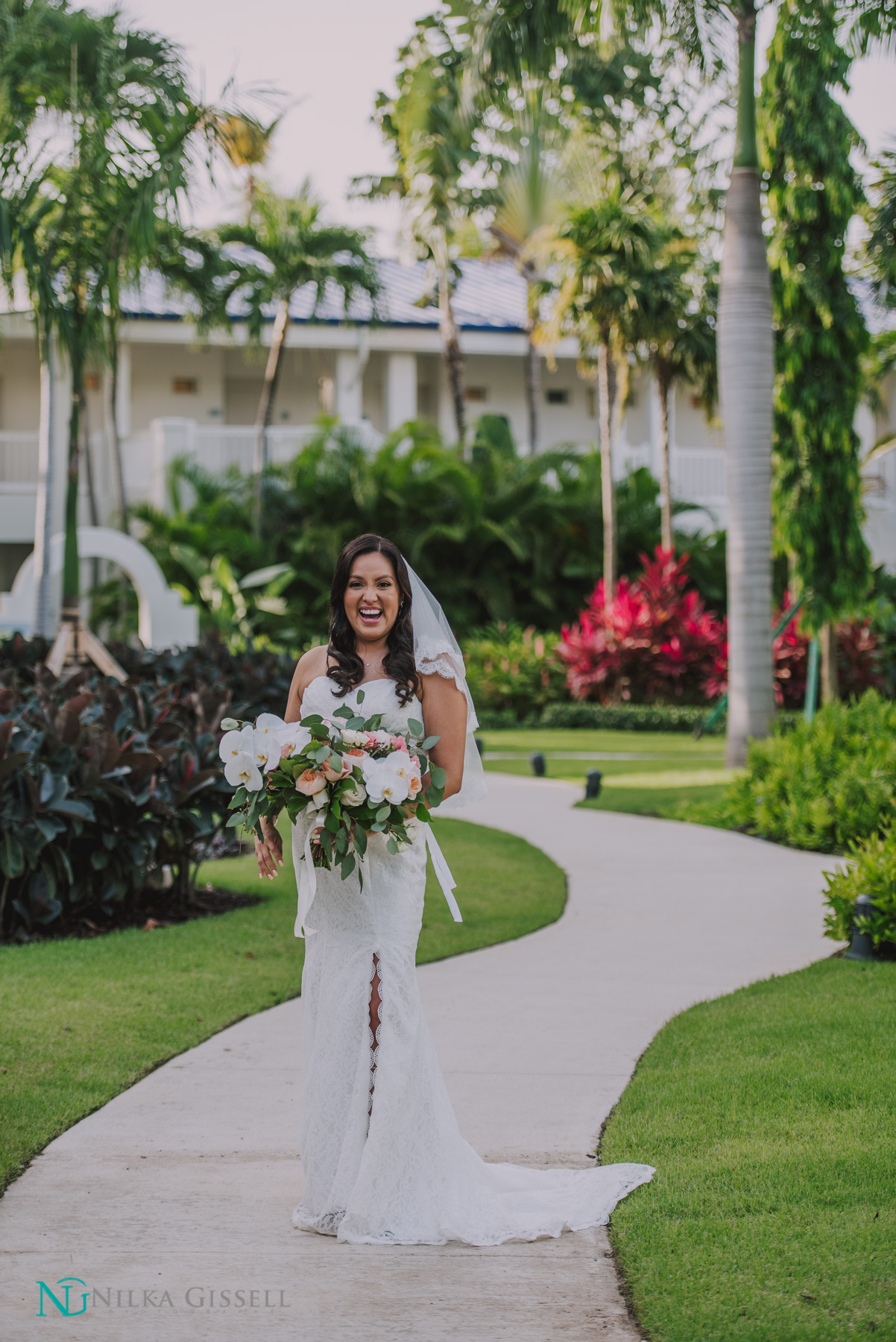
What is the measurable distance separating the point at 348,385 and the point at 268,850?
2474cm

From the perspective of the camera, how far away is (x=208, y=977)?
6250 millimetres

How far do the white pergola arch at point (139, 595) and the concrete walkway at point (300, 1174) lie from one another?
9098mm

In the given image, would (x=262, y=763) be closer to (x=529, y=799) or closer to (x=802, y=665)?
(x=529, y=799)

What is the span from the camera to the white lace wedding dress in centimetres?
357

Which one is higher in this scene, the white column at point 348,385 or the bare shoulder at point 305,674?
the white column at point 348,385

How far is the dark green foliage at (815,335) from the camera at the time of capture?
43.6 ft

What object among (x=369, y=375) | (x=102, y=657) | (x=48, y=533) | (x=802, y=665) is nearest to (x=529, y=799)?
(x=102, y=657)

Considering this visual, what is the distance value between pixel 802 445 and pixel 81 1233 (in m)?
11.7

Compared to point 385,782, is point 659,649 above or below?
below

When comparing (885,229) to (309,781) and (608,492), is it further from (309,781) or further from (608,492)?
(309,781)

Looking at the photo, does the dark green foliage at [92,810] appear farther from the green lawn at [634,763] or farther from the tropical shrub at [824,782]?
the green lawn at [634,763]

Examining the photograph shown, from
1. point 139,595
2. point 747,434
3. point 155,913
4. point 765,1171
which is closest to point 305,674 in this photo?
point 765,1171

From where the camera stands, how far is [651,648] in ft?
67.1

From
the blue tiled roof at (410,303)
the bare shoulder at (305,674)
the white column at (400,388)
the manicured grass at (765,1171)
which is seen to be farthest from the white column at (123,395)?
the bare shoulder at (305,674)
